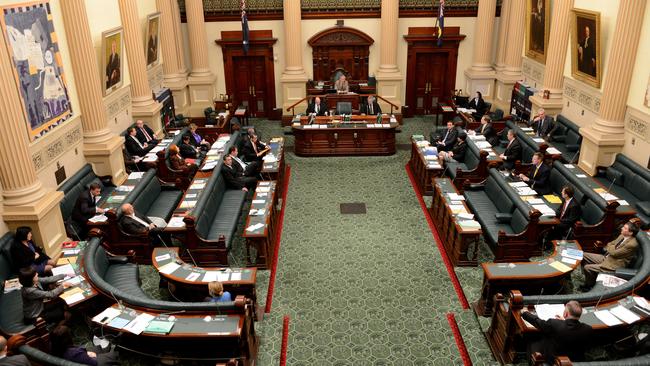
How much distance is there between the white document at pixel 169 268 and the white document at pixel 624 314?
238 inches

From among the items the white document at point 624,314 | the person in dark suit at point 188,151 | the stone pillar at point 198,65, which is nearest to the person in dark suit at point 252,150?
the person in dark suit at point 188,151

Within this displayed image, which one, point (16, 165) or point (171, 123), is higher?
point (16, 165)

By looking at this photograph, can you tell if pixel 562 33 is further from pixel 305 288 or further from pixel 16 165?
pixel 16 165

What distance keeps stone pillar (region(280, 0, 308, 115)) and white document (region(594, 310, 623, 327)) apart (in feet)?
41.8

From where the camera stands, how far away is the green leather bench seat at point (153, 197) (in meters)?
9.73

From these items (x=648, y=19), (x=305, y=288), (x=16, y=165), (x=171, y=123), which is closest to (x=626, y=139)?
(x=648, y=19)

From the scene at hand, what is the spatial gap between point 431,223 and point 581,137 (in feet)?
15.2

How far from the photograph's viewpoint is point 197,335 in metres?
6.01

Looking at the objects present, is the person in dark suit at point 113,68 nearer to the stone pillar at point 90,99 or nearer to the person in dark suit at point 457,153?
the stone pillar at point 90,99

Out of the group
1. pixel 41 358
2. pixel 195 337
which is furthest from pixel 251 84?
pixel 41 358

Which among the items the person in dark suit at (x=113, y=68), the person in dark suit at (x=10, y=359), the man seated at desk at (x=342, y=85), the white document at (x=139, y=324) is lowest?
the white document at (x=139, y=324)

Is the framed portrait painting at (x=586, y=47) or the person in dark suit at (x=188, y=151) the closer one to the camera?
the framed portrait painting at (x=586, y=47)

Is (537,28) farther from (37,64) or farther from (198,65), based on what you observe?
(37,64)

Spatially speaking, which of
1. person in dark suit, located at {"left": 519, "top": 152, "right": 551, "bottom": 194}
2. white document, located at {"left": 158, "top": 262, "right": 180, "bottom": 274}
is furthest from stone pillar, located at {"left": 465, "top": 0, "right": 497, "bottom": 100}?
white document, located at {"left": 158, "top": 262, "right": 180, "bottom": 274}
